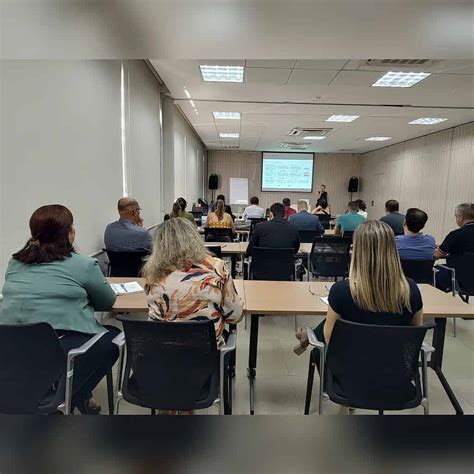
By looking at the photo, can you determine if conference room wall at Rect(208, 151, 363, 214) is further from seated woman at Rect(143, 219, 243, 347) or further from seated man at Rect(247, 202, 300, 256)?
seated woman at Rect(143, 219, 243, 347)

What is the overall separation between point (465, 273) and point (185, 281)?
9.87 feet

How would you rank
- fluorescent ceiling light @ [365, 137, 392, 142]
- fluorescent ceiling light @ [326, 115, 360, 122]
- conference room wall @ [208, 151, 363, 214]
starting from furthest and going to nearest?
conference room wall @ [208, 151, 363, 214]
fluorescent ceiling light @ [365, 137, 392, 142]
fluorescent ceiling light @ [326, 115, 360, 122]

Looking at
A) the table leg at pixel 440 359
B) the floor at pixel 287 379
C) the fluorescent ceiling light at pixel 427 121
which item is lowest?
the floor at pixel 287 379

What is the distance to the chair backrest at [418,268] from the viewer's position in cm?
299

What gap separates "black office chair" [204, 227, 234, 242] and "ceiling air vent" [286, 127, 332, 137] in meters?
4.71

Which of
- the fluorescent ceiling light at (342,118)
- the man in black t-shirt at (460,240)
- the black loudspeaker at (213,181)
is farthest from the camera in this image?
the black loudspeaker at (213,181)

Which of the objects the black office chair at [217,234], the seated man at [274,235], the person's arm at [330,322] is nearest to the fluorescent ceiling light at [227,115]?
the black office chair at [217,234]

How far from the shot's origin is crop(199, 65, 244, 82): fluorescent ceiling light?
4531 millimetres

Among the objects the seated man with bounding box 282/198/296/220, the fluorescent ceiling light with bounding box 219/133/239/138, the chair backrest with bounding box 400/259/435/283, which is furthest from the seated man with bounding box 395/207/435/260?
the fluorescent ceiling light with bounding box 219/133/239/138

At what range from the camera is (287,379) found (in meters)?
2.59

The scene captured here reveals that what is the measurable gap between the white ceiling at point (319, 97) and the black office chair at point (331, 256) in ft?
6.56

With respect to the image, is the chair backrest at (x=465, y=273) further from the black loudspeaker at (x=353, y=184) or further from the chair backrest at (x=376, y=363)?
the black loudspeaker at (x=353, y=184)

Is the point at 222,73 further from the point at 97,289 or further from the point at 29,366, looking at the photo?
the point at 29,366
